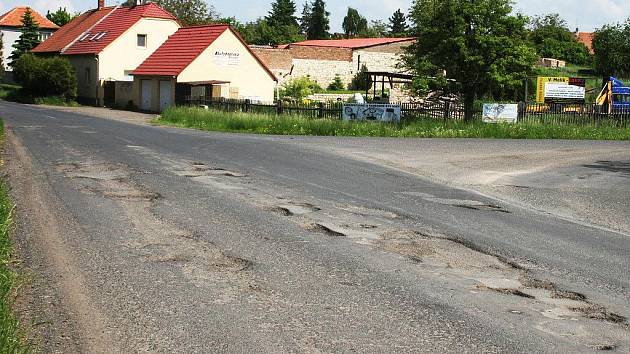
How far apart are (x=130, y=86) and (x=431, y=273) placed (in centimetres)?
4656

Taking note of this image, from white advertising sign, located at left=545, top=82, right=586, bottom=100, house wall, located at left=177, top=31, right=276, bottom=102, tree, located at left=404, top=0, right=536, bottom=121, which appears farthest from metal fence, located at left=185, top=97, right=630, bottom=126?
house wall, located at left=177, top=31, right=276, bottom=102

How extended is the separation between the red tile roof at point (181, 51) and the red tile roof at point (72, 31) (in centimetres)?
1288

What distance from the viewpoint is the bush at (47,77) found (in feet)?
178

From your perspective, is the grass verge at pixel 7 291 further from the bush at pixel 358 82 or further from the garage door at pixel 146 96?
the bush at pixel 358 82

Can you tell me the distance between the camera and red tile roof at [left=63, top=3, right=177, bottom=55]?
55.8m

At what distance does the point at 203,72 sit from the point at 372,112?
18190 mm

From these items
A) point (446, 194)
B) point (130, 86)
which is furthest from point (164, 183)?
point (130, 86)

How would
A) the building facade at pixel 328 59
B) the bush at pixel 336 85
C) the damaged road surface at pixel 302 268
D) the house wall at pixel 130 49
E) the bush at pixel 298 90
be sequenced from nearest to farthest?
1. the damaged road surface at pixel 302 268
2. the house wall at pixel 130 49
3. the bush at pixel 298 90
4. the building facade at pixel 328 59
5. the bush at pixel 336 85

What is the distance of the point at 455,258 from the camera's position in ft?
28.8

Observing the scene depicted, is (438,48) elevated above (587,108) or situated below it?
above

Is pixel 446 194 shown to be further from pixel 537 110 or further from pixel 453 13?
pixel 537 110

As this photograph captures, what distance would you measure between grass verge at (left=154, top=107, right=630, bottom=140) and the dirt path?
19.3 m

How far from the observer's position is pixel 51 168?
1579cm

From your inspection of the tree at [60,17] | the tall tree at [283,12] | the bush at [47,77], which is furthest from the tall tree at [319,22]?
the bush at [47,77]
